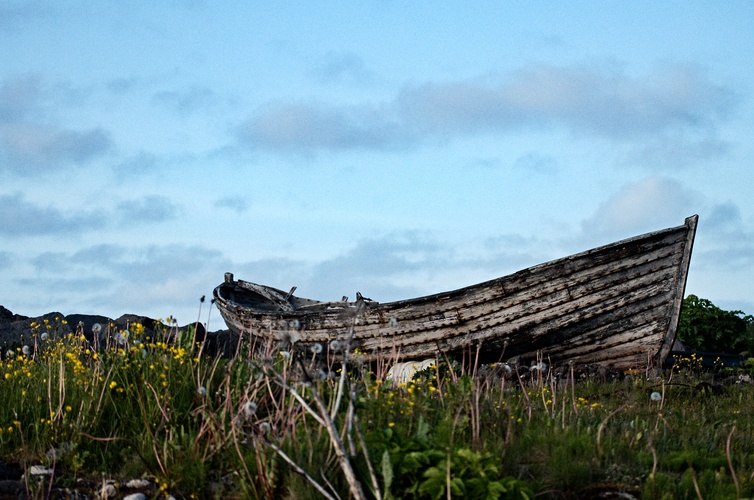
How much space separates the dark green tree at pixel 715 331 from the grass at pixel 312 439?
1214cm

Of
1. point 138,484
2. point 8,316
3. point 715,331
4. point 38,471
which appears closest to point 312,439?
point 138,484

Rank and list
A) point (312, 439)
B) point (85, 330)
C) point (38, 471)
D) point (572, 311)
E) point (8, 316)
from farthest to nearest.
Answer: point (8, 316) < point (85, 330) < point (572, 311) < point (38, 471) < point (312, 439)

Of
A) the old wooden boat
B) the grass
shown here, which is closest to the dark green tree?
the old wooden boat

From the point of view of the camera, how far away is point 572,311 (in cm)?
1457

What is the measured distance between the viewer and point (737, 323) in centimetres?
2019

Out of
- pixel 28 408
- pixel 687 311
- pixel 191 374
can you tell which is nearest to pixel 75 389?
pixel 28 408

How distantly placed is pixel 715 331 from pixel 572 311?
7.29 m

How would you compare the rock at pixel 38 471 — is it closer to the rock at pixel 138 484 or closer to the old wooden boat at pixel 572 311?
the rock at pixel 138 484

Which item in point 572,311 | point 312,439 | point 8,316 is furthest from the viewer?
point 8,316

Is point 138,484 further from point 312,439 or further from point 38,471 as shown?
point 312,439

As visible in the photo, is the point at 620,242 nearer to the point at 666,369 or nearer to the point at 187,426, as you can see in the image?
the point at 666,369

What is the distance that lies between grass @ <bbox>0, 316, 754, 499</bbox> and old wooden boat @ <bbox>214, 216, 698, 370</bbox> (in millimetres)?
6056

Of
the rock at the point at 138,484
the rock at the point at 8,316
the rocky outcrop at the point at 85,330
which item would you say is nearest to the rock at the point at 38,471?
the rock at the point at 138,484

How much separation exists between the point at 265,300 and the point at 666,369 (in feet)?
36.5
